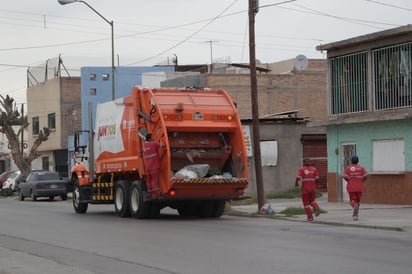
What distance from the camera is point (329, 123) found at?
92.7ft

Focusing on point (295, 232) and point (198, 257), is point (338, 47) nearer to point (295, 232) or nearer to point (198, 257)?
point (295, 232)

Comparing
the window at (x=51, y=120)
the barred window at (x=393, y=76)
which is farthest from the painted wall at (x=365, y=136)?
the window at (x=51, y=120)

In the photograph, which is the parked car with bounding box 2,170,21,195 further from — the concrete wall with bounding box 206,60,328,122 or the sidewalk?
the sidewalk

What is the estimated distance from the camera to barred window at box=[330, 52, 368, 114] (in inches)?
1072

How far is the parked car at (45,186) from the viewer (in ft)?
124

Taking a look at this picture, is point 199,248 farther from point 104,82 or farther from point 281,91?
point 104,82

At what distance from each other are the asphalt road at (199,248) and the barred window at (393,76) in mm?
7774

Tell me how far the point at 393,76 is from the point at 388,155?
8.75 feet

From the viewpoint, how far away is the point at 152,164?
20.3m

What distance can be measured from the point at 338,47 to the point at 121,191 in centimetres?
1036

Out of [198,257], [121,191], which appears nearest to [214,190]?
[121,191]

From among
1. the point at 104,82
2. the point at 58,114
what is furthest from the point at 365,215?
the point at 58,114

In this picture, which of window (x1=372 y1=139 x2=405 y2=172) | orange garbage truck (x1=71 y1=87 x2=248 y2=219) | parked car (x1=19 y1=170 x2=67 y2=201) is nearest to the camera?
orange garbage truck (x1=71 y1=87 x2=248 y2=219)

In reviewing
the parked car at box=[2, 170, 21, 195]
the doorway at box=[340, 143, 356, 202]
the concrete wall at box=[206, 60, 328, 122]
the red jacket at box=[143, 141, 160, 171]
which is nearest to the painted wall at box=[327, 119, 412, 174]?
the doorway at box=[340, 143, 356, 202]
